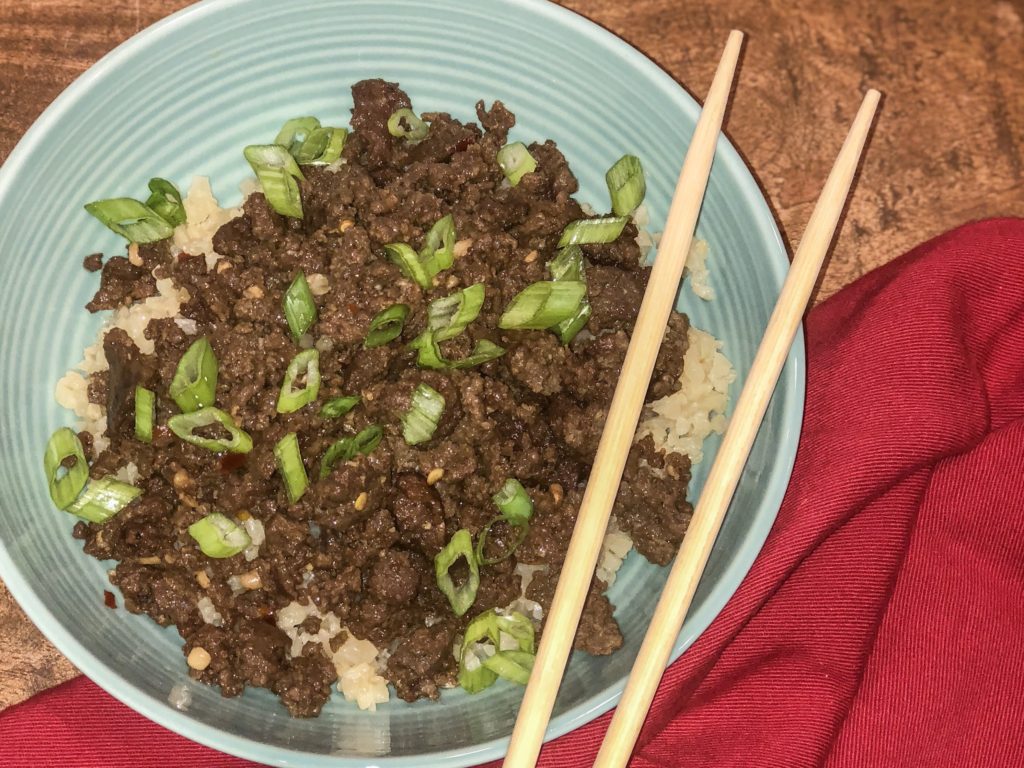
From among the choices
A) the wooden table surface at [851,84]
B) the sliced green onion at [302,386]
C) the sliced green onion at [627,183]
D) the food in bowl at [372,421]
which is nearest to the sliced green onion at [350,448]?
the food in bowl at [372,421]

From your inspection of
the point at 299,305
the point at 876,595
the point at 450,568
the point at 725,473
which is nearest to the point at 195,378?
the point at 299,305

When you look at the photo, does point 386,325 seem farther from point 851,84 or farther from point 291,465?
point 851,84

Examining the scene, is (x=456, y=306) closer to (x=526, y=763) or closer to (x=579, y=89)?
(x=579, y=89)

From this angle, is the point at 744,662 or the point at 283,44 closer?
the point at 283,44

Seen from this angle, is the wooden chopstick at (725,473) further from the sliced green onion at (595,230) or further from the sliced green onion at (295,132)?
the sliced green onion at (295,132)

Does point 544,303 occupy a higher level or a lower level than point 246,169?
lower

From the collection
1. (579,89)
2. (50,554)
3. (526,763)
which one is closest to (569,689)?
(526,763)

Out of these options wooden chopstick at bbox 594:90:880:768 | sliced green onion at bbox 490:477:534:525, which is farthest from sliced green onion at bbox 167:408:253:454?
wooden chopstick at bbox 594:90:880:768
